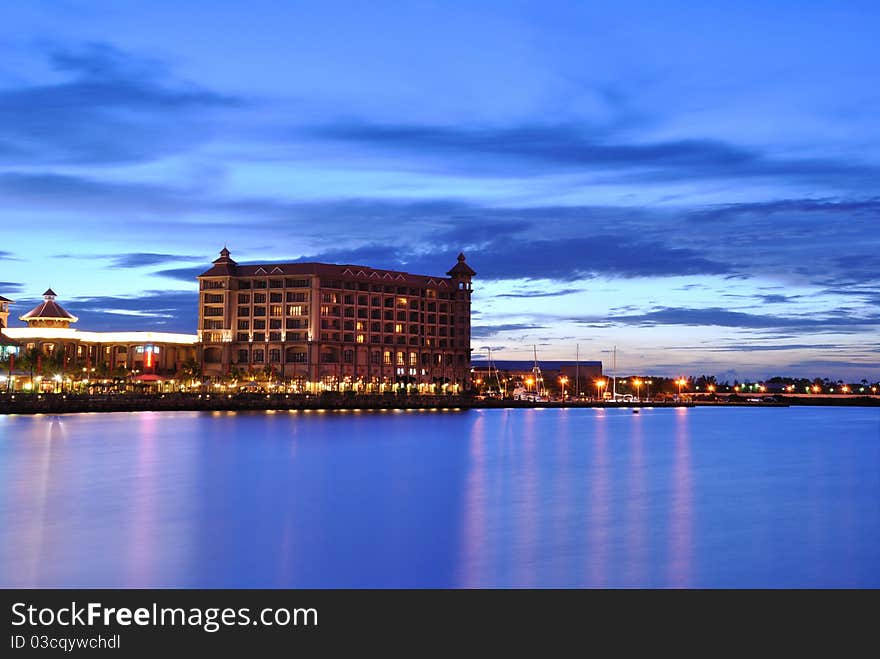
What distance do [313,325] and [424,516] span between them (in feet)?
406

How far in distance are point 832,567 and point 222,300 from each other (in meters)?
141

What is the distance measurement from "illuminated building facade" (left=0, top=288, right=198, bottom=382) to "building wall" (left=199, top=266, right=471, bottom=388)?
599 centimetres

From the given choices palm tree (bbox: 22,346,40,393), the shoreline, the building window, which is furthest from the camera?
the building window

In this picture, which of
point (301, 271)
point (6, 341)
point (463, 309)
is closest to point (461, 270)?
point (463, 309)

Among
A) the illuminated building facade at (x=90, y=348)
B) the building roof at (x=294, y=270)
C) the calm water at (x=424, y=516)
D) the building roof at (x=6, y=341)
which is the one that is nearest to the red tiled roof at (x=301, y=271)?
the building roof at (x=294, y=270)

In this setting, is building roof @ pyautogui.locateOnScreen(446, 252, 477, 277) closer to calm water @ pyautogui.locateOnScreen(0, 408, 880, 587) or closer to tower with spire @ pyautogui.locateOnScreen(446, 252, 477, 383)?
tower with spire @ pyautogui.locateOnScreen(446, 252, 477, 383)

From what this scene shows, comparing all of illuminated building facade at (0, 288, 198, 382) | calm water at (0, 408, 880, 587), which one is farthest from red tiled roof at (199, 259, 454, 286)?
calm water at (0, 408, 880, 587)

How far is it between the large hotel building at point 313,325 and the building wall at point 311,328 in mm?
155

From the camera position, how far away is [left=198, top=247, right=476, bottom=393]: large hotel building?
6063 inches

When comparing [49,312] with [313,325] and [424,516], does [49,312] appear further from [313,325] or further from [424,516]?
[424,516]

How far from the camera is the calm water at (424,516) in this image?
22.1m

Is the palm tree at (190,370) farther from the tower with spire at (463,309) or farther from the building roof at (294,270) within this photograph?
the tower with spire at (463,309)

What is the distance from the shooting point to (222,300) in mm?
157250
